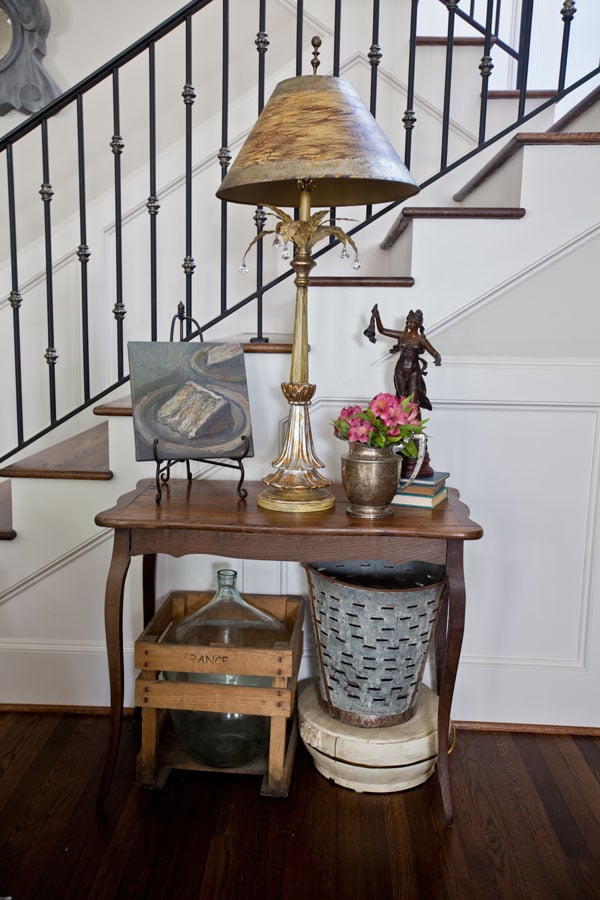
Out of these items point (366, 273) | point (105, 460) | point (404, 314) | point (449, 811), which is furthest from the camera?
point (366, 273)

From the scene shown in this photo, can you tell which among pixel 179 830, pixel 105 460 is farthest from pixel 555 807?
pixel 105 460

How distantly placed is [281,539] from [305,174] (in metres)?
0.79

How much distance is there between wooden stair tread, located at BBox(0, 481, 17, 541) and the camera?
7.00 ft

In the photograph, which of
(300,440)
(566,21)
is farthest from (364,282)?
(566,21)

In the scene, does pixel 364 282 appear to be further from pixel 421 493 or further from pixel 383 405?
pixel 421 493

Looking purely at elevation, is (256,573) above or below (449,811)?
above

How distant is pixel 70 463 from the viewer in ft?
7.36

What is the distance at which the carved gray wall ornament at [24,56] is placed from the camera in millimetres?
3020

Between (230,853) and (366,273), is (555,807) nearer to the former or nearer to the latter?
(230,853)

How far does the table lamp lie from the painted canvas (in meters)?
0.15

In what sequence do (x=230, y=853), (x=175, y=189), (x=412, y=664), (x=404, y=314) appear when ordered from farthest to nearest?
(x=175, y=189)
(x=404, y=314)
(x=412, y=664)
(x=230, y=853)

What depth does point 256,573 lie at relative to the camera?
220 cm

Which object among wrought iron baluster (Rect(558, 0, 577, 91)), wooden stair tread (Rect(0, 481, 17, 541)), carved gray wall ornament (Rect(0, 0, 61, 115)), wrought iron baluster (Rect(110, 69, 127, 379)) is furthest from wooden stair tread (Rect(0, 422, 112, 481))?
wrought iron baluster (Rect(558, 0, 577, 91))

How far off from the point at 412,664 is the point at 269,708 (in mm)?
395
